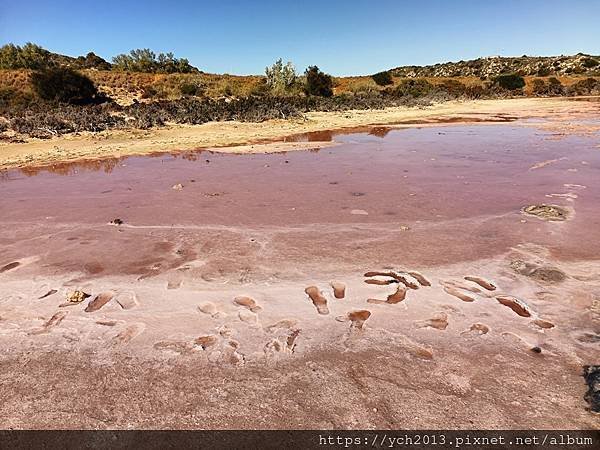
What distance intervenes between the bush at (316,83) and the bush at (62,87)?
623 inches

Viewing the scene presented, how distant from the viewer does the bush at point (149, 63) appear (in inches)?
1735

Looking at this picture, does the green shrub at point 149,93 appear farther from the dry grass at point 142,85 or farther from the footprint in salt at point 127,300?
the footprint in salt at point 127,300

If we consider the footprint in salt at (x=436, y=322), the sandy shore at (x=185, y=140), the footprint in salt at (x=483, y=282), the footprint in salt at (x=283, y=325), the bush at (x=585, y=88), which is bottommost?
the footprint in salt at (x=436, y=322)

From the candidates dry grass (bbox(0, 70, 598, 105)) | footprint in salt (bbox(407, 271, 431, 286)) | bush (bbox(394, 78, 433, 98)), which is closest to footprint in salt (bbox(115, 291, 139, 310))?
footprint in salt (bbox(407, 271, 431, 286))

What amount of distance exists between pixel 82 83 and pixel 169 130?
14.2 meters

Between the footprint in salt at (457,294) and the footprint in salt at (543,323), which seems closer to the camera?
the footprint in salt at (543,323)

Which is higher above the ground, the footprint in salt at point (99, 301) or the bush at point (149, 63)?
the bush at point (149, 63)

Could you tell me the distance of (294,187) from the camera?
23.8 ft

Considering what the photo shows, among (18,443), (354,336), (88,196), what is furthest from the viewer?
(88,196)

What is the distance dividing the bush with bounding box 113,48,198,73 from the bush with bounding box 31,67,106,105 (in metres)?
19.6

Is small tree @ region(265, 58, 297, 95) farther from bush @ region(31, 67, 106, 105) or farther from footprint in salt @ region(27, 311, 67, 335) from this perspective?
footprint in salt @ region(27, 311, 67, 335)

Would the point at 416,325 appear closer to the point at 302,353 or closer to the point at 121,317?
the point at 302,353

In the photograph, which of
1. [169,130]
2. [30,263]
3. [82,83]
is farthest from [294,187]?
[82,83]

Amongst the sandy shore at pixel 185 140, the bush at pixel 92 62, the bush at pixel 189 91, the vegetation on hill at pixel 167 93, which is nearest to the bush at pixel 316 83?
the vegetation on hill at pixel 167 93
